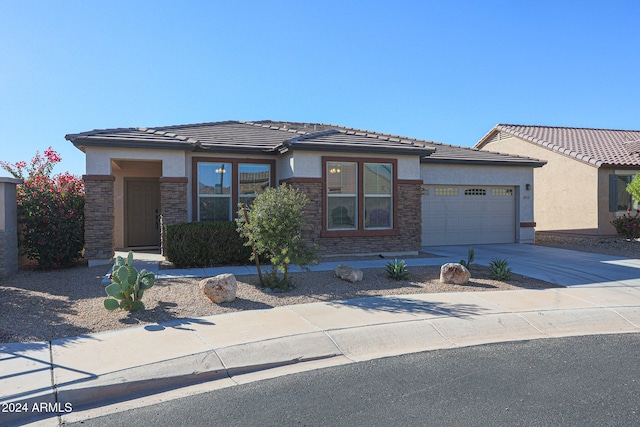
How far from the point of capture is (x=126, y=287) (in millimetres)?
7023

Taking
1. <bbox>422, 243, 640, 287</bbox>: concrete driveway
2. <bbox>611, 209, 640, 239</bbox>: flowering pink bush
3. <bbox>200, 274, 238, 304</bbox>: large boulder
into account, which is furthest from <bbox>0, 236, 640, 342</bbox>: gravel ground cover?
<bbox>611, 209, 640, 239</bbox>: flowering pink bush

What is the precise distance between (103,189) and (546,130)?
2213 cm

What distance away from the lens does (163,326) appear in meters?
6.61

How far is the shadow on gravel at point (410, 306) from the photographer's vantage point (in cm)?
743

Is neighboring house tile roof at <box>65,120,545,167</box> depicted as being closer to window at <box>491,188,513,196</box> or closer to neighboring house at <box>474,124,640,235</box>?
window at <box>491,188,513,196</box>

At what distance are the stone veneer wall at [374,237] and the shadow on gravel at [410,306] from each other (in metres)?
4.79

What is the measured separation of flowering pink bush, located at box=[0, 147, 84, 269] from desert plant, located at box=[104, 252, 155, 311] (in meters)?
4.88

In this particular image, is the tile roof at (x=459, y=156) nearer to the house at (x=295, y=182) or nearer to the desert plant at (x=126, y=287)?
the house at (x=295, y=182)

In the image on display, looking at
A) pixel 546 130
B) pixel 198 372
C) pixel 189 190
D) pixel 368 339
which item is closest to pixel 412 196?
pixel 189 190

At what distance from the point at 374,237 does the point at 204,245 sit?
496cm

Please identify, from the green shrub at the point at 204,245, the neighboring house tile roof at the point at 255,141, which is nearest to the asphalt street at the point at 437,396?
the green shrub at the point at 204,245

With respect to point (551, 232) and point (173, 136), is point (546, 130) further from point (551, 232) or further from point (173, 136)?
point (173, 136)

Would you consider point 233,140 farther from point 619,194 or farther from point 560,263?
point 619,194

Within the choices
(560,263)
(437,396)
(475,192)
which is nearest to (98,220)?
(437,396)
